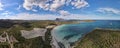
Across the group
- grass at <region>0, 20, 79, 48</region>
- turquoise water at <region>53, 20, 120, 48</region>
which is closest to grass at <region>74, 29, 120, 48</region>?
turquoise water at <region>53, 20, 120, 48</region>

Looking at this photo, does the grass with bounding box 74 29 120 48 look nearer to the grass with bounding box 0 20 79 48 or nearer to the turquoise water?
the turquoise water

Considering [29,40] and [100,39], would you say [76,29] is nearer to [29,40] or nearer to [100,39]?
[100,39]

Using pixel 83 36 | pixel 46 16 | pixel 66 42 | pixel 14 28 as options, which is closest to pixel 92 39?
pixel 83 36

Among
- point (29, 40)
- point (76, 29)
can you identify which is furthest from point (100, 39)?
point (29, 40)

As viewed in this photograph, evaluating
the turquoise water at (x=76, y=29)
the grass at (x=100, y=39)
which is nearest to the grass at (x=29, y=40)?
the turquoise water at (x=76, y=29)

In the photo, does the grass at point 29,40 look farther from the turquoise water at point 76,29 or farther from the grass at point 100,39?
the grass at point 100,39
